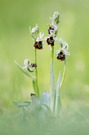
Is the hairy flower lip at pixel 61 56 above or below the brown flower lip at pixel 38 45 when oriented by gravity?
below

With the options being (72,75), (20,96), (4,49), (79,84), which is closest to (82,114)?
(20,96)

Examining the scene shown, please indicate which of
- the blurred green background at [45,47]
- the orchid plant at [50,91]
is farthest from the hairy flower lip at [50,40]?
the blurred green background at [45,47]

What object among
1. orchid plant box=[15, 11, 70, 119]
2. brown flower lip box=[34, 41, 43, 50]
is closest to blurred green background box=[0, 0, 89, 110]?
orchid plant box=[15, 11, 70, 119]

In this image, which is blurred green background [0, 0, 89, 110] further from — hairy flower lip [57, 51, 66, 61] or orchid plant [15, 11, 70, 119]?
hairy flower lip [57, 51, 66, 61]

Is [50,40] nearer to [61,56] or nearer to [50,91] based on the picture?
[61,56]

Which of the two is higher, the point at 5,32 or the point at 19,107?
the point at 5,32

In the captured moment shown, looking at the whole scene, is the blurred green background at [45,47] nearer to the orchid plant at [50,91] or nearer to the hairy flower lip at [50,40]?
the orchid plant at [50,91]

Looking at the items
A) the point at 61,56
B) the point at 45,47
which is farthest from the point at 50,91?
the point at 45,47

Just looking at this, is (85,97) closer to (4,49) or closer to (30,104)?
(30,104)
